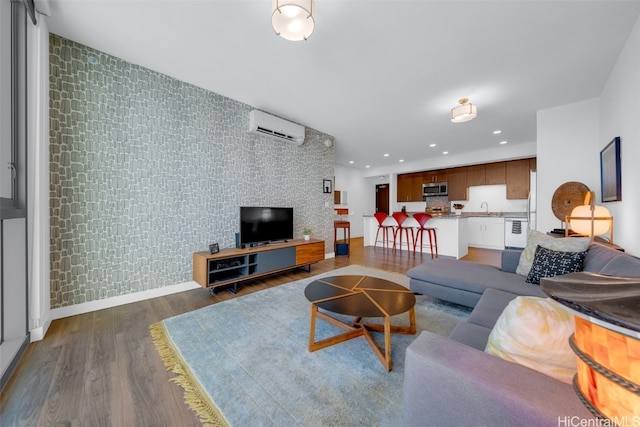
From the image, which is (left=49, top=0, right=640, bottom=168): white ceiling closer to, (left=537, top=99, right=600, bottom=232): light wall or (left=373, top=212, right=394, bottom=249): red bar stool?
(left=537, top=99, right=600, bottom=232): light wall

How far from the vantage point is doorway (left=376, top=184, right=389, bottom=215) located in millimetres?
9125

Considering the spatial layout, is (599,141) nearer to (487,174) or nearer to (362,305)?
(487,174)

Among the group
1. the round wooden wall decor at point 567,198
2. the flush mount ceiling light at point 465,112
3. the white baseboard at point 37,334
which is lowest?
the white baseboard at point 37,334

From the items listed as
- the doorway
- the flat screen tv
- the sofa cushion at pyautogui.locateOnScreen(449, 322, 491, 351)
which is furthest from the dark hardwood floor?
the doorway

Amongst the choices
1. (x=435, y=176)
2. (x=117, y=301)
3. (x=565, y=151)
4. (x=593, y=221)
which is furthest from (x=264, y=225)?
(x=435, y=176)

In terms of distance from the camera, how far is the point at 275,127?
12.2ft

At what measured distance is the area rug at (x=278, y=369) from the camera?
1234 millimetres

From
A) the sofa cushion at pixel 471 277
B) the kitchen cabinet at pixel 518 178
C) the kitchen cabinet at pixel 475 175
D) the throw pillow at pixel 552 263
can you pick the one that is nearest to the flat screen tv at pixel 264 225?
the sofa cushion at pixel 471 277

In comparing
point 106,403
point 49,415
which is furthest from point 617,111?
point 49,415

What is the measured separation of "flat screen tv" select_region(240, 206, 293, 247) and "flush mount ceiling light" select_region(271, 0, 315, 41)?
2188 mm

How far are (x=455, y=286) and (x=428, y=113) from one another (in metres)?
2.80

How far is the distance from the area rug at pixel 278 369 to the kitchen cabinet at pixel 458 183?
5.39 metres

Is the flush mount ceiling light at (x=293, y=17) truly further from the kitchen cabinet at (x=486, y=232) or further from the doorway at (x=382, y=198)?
the doorway at (x=382, y=198)

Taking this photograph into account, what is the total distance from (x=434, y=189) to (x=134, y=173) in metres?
7.28
